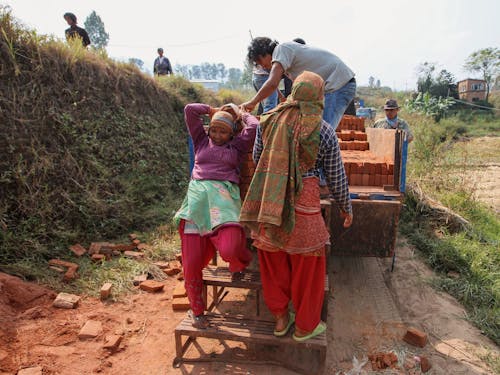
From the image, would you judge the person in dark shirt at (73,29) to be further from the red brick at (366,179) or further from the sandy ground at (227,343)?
the red brick at (366,179)

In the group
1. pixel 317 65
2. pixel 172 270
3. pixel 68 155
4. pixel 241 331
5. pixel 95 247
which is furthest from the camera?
pixel 68 155

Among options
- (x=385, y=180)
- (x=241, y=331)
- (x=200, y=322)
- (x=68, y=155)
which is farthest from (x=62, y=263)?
(x=385, y=180)

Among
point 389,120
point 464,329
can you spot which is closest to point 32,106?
point 389,120

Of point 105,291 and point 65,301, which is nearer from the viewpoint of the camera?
point 65,301

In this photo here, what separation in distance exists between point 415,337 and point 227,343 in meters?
1.55

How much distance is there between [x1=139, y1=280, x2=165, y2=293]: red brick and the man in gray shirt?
2081 millimetres

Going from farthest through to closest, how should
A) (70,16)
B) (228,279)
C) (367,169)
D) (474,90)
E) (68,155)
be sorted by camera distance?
(474,90) < (70,16) < (68,155) < (367,169) < (228,279)

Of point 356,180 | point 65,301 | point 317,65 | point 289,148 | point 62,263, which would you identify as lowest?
point 65,301

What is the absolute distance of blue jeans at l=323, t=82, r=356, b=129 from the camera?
3.50 m

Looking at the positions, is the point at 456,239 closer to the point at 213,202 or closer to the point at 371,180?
the point at 371,180

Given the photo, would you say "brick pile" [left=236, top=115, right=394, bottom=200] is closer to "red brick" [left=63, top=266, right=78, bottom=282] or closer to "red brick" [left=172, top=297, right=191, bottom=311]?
"red brick" [left=172, top=297, right=191, bottom=311]

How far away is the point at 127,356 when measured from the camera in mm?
2721

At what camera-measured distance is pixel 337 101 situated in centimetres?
353

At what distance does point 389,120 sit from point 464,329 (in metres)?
3.21
